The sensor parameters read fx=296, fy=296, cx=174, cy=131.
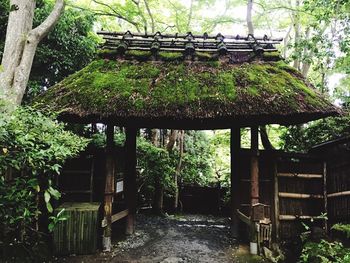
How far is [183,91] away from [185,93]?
9 cm

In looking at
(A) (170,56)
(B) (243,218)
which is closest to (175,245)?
(B) (243,218)

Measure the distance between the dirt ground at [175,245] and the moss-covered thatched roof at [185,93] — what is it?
293 cm

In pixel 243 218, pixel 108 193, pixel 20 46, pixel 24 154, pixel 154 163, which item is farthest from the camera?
pixel 154 163

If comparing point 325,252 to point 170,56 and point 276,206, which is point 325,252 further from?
point 170,56

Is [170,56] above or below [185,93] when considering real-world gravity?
above

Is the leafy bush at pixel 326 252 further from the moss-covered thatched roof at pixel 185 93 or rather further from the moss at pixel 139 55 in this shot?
the moss at pixel 139 55

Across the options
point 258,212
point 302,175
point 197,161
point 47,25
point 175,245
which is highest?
point 47,25

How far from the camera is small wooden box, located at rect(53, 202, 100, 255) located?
6105 millimetres

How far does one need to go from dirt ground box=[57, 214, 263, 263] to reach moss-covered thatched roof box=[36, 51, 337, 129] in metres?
2.93

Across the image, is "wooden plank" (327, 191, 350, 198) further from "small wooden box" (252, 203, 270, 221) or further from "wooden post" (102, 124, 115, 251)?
"wooden post" (102, 124, 115, 251)

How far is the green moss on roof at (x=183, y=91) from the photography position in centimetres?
608

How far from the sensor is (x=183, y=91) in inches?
259

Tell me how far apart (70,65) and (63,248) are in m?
6.72

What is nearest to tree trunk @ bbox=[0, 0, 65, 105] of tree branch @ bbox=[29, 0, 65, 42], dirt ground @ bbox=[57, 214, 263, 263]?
tree branch @ bbox=[29, 0, 65, 42]
